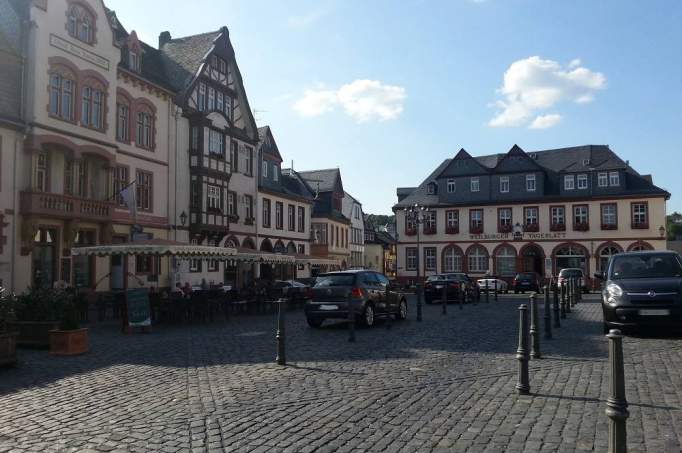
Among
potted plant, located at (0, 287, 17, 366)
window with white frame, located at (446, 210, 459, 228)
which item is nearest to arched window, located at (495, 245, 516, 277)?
window with white frame, located at (446, 210, 459, 228)

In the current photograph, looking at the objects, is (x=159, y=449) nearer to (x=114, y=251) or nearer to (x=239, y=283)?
(x=114, y=251)

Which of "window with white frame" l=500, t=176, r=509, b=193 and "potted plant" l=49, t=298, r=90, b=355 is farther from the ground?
"window with white frame" l=500, t=176, r=509, b=193

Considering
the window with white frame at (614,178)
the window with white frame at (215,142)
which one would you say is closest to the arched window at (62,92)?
the window with white frame at (215,142)

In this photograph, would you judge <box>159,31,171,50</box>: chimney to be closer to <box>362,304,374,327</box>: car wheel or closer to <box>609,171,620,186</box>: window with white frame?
<box>362,304,374,327</box>: car wheel

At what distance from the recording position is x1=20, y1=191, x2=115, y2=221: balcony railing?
830 inches

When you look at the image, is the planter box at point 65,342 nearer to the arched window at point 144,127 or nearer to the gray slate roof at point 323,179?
the arched window at point 144,127

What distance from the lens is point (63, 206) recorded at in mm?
22172

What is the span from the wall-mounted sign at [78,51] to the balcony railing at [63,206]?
5.75 metres

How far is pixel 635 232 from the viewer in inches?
1922

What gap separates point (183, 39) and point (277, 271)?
1632 centimetres

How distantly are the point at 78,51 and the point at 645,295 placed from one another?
21.8 metres

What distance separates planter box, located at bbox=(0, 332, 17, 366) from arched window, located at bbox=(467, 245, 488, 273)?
4851cm

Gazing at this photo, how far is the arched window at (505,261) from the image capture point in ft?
176

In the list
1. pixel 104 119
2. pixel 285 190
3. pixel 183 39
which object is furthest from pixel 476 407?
pixel 285 190
